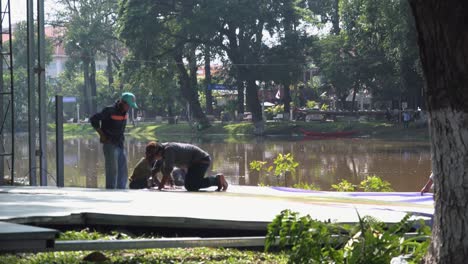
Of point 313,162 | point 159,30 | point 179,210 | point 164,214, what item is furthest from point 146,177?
point 159,30

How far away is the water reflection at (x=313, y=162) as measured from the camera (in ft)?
81.6

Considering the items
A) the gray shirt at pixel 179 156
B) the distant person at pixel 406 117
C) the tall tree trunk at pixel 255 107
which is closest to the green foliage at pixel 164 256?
the gray shirt at pixel 179 156

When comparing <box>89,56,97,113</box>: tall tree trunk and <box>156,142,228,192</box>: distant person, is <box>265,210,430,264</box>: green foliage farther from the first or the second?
<box>89,56,97,113</box>: tall tree trunk

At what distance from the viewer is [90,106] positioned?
3339 inches

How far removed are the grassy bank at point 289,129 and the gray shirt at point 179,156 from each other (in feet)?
121

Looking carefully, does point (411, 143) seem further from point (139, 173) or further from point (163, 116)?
point (163, 116)

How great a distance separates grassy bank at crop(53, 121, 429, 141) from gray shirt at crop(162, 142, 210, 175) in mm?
36822

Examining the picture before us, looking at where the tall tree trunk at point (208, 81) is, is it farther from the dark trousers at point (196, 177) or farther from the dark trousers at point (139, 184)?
the dark trousers at point (196, 177)

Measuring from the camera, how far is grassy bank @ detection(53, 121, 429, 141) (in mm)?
52350


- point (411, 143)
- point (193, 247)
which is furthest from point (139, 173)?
point (411, 143)

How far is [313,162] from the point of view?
3347cm

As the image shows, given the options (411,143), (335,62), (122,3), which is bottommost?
(411,143)

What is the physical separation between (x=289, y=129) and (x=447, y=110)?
53781 millimetres

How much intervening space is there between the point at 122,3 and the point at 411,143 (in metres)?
21.8
